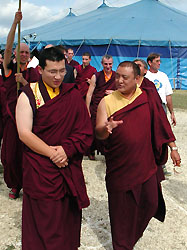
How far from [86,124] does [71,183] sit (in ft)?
1.61

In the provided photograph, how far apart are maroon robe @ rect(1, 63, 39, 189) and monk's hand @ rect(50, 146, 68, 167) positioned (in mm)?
1620

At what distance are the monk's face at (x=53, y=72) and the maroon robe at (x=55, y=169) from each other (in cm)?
8

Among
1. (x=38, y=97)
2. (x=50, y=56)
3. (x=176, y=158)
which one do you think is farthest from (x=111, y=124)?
(x=176, y=158)

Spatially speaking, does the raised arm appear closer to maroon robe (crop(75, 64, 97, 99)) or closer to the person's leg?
the person's leg

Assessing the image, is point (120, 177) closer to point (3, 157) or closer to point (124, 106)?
point (124, 106)

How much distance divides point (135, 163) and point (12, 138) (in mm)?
1829

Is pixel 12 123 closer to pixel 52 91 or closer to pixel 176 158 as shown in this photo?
Result: pixel 52 91

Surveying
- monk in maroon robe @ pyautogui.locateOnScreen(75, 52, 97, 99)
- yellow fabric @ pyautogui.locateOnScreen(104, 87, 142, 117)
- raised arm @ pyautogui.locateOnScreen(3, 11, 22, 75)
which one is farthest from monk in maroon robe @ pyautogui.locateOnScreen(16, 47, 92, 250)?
monk in maroon robe @ pyautogui.locateOnScreen(75, 52, 97, 99)

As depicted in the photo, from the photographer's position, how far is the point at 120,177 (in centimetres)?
295

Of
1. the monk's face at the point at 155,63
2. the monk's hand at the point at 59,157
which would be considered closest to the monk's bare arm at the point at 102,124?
the monk's hand at the point at 59,157

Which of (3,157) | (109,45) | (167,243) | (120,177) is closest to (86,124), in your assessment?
(120,177)

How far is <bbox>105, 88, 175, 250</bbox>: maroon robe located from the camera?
112 inches

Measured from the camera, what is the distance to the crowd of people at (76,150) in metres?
2.54

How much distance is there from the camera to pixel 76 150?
262 centimetres
